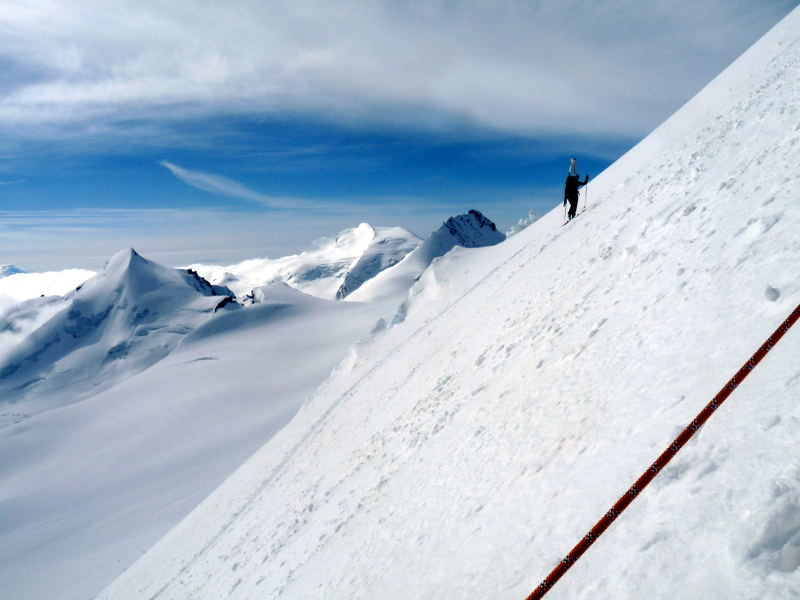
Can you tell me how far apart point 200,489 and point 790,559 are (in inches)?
1459

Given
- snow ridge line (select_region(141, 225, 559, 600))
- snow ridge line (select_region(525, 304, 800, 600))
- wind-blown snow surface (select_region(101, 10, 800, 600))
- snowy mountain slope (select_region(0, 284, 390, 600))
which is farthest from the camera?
snowy mountain slope (select_region(0, 284, 390, 600))

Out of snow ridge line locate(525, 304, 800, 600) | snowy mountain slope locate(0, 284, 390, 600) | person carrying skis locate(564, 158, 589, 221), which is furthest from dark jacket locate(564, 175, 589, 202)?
Answer: snowy mountain slope locate(0, 284, 390, 600)

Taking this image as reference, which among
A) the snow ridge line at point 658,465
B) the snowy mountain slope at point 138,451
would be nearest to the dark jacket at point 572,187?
the snow ridge line at point 658,465

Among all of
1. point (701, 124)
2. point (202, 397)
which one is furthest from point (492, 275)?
point (202, 397)

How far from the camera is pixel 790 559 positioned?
2805mm

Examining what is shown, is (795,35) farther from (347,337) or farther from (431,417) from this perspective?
(347,337)

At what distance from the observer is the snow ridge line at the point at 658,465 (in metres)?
3.56

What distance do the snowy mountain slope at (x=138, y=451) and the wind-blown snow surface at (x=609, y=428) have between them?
772 inches

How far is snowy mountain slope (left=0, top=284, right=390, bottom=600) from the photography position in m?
30.5

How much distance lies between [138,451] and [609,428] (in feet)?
183

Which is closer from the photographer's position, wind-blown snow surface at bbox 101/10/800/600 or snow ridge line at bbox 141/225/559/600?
wind-blown snow surface at bbox 101/10/800/600

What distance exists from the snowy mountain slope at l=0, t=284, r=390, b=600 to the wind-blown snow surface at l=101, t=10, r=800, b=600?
19.6 metres

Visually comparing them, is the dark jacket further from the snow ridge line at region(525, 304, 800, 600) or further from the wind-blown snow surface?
the snow ridge line at region(525, 304, 800, 600)

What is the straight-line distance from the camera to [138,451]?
49969 mm
